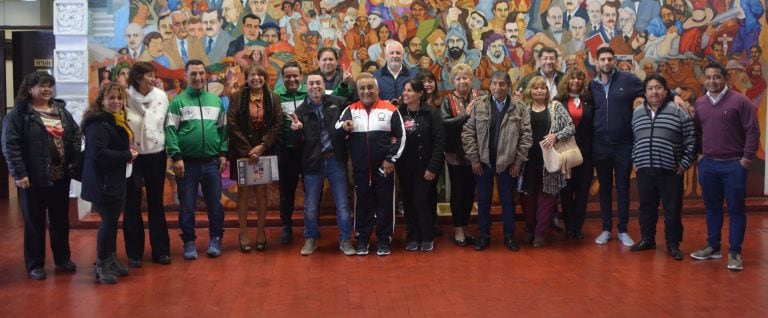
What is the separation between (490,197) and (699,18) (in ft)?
12.4

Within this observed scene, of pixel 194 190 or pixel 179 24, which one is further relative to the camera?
pixel 179 24

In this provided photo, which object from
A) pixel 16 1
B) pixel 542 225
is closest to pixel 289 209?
pixel 542 225

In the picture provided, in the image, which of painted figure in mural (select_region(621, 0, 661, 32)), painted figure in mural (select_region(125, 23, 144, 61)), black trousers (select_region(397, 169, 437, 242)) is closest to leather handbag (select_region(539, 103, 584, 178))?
black trousers (select_region(397, 169, 437, 242))

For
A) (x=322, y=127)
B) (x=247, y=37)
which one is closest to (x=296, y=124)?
(x=322, y=127)

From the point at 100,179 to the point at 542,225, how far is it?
3896mm

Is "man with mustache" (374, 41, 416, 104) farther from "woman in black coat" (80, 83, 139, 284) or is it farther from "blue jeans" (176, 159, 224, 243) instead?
"woman in black coat" (80, 83, 139, 284)

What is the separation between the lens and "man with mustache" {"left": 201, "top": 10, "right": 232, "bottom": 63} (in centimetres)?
859

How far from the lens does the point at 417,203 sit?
7.11 m

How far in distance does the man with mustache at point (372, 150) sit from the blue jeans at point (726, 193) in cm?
254

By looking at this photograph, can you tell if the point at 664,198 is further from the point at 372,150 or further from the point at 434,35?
the point at 434,35

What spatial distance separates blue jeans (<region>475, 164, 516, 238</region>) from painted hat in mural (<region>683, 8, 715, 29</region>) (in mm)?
3449

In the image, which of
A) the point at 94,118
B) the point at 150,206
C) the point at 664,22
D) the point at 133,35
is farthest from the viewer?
the point at 664,22

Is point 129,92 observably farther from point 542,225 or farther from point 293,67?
point 542,225

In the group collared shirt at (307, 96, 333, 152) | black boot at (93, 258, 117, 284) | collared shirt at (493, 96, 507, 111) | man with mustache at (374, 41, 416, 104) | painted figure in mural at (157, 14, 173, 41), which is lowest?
black boot at (93, 258, 117, 284)
